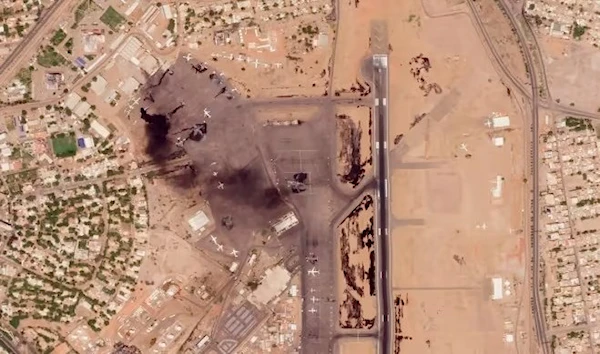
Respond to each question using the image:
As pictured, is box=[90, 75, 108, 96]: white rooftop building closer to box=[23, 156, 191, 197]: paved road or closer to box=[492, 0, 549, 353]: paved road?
box=[23, 156, 191, 197]: paved road

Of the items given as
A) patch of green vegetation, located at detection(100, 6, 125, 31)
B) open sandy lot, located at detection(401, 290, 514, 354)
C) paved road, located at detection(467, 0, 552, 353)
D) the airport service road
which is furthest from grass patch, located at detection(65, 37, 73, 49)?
open sandy lot, located at detection(401, 290, 514, 354)

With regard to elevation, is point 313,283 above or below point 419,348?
above

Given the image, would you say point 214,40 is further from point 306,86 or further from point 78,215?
point 78,215

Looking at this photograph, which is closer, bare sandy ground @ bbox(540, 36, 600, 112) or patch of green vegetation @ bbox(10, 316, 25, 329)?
patch of green vegetation @ bbox(10, 316, 25, 329)

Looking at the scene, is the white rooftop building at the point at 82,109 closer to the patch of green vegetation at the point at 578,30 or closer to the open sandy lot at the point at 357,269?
the open sandy lot at the point at 357,269

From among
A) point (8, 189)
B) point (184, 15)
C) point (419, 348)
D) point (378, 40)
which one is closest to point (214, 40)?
point (184, 15)

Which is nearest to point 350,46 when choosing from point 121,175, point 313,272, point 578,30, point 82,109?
point 578,30

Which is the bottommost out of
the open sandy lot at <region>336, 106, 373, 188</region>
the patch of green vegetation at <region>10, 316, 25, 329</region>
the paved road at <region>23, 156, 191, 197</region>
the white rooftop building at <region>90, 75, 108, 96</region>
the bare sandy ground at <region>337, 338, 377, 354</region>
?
the bare sandy ground at <region>337, 338, 377, 354</region>
